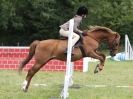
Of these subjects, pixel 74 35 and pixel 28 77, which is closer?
pixel 28 77

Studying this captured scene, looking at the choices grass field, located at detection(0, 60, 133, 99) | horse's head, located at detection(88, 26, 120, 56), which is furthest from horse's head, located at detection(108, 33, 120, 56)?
grass field, located at detection(0, 60, 133, 99)

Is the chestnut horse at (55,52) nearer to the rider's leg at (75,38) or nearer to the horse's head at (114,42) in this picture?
the rider's leg at (75,38)

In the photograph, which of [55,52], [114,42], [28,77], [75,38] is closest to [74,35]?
[75,38]

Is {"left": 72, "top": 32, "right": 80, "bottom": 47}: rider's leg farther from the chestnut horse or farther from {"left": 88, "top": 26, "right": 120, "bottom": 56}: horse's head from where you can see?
{"left": 88, "top": 26, "right": 120, "bottom": 56}: horse's head

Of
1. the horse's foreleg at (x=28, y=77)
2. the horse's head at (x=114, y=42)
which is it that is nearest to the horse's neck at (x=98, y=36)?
the horse's head at (x=114, y=42)

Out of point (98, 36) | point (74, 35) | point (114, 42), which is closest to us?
point (74, 35)

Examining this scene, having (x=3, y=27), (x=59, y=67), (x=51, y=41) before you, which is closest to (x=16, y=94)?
(x=51, y=41)

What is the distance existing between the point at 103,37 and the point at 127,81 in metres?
2.79

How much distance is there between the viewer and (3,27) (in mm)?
46938

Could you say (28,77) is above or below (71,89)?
above

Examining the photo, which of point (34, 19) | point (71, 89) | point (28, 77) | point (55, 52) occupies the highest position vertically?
point (34, 19)

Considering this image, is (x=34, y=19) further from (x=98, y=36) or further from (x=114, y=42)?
(x=98, y=36)

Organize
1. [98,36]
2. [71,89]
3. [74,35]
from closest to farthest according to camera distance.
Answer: [74,35], [71,89], [98,36]

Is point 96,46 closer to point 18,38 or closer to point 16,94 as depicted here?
point 16,94
